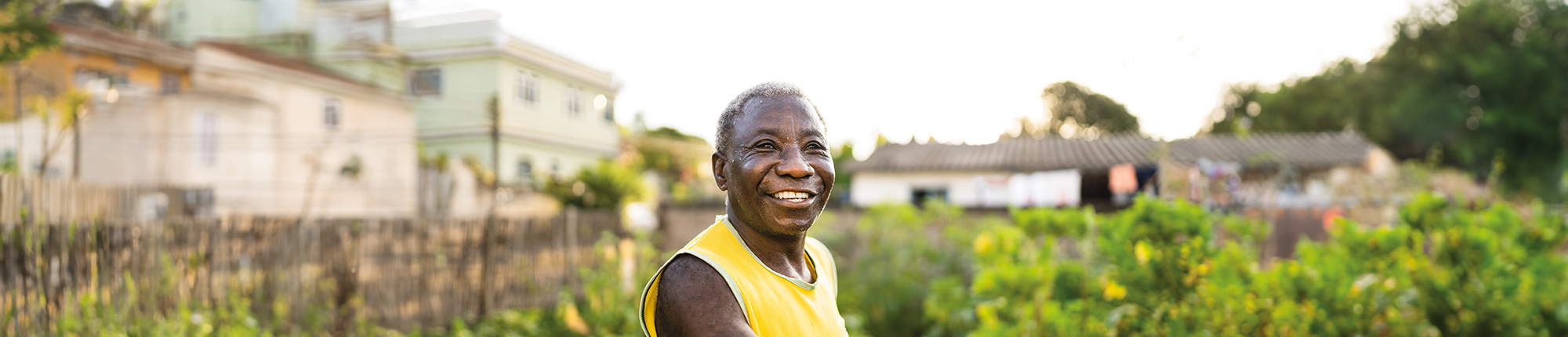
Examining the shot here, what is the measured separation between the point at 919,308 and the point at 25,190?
18.1 feet

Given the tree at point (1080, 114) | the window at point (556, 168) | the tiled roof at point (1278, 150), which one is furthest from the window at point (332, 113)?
the tree at point (1080, 114)

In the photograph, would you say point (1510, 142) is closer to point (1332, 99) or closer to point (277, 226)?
point (1332, 99)

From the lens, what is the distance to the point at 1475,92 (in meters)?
27.8

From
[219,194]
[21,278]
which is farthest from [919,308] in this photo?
[219,194]

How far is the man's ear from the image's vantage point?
1.39 m

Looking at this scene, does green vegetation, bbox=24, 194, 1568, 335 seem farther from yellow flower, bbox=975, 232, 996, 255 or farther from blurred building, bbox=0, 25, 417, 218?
blurred building, bbox=0, 25, 417, 218

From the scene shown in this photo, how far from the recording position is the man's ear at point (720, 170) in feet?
4.55

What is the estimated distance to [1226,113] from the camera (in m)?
34.2

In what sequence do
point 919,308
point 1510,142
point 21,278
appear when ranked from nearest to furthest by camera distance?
point 21,278 → point 919,308 → point 1510,142

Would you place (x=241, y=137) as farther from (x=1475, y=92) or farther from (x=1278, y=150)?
(x=1475, y=92)

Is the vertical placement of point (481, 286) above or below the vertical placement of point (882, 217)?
below

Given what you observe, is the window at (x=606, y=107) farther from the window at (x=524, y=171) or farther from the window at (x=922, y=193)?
the window at (x=922, y=193)

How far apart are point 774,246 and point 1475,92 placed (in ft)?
114

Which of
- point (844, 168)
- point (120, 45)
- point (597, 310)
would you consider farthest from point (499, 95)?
point (844, 168)
